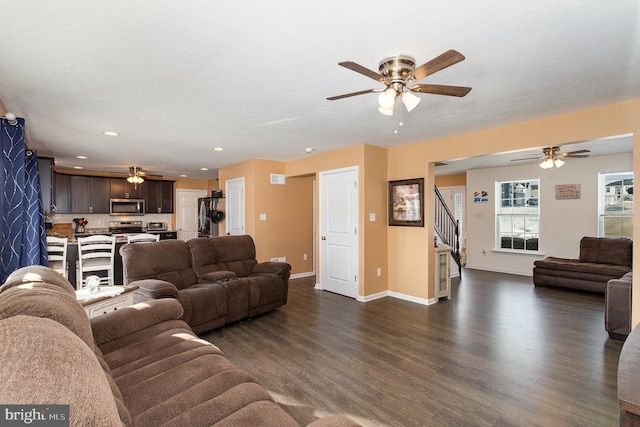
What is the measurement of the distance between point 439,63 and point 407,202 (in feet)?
10.2

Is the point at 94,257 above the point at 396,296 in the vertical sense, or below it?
above

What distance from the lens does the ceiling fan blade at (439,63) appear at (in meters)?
1.70

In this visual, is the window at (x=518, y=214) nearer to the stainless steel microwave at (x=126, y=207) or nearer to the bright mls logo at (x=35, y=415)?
the bright mls logo at (x=35, y=415)

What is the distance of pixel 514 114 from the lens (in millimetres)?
3328

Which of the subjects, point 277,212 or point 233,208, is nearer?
point 277,212

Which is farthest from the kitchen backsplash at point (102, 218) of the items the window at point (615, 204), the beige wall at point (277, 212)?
the window at point (615, 204)

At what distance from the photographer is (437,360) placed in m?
2.81

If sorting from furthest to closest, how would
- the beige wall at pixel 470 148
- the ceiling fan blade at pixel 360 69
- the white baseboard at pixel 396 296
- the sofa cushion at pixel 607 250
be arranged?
the sofa cushion at pixel 607 250 < the white baseboard at pixel 396 296 < the beige wall at pixel 470 148 < the ceiling fan blade at pixel 360 69

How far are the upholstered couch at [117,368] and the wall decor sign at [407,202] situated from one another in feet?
11.3

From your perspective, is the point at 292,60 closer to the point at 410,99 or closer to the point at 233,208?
the point at 410,99

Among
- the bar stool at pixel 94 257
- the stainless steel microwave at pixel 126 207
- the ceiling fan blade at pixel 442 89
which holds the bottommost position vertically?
the bar stool at pixel 94 257

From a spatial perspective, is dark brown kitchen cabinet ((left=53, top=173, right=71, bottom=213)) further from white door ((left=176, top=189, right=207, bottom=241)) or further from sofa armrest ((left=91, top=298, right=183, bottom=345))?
sofa armrest ((left=91, top=298, right=183, bottom=345))

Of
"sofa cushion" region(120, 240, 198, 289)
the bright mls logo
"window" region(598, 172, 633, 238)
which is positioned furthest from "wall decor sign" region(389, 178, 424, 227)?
the bright mls logo

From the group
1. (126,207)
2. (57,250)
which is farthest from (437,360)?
(126,207)
